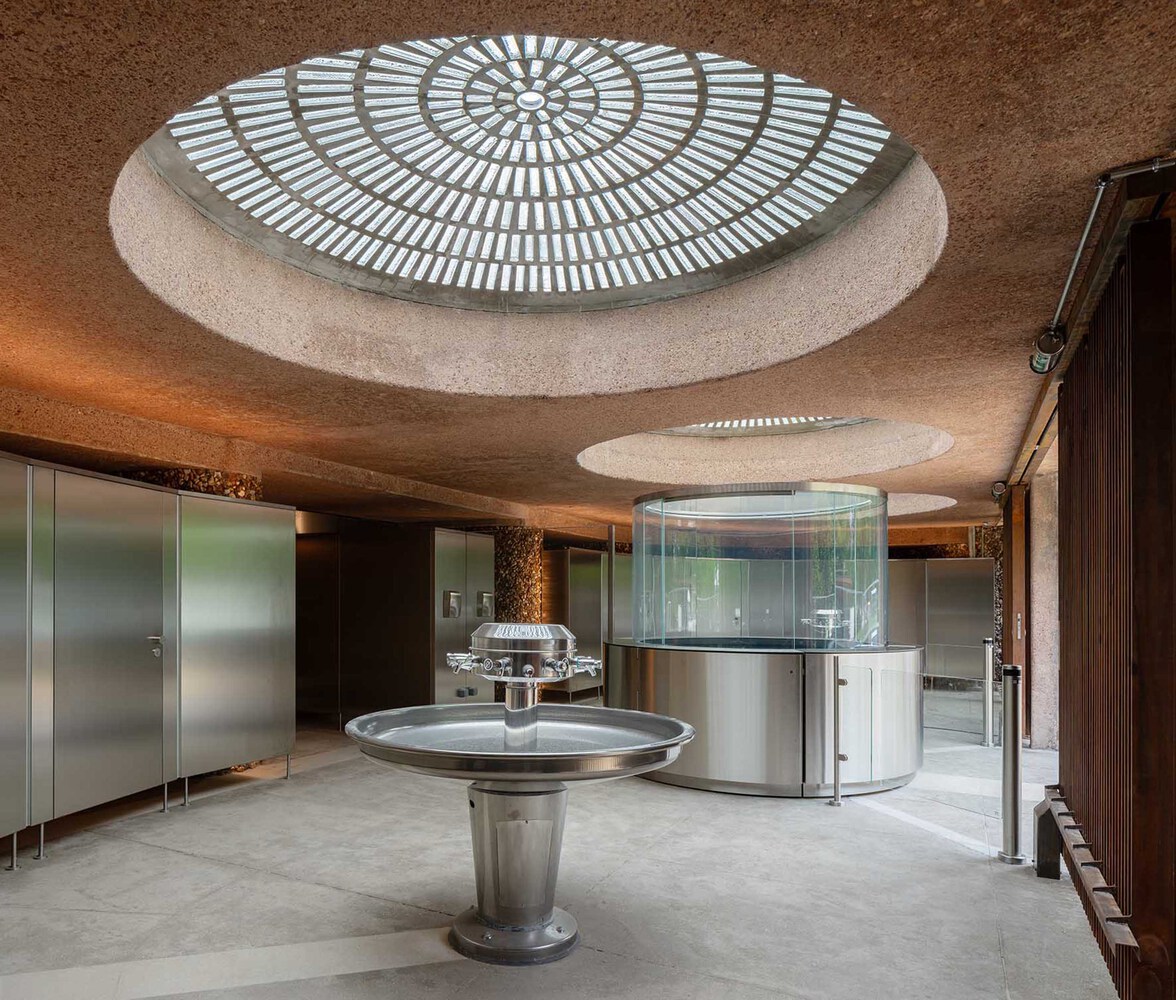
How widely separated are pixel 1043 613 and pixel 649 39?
31.7 ft

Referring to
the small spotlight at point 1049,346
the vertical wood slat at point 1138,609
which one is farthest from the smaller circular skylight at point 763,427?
the vertical wood slat at point 1138,609

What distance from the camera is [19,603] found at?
222 inches

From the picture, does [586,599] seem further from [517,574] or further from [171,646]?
[171,646]

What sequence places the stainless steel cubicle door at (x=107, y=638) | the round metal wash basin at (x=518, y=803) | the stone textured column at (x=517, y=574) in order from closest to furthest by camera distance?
the round metal wash basin at (x=518, y=803)
the stainless steel cubicle door at (x=107, y=638)
the stone textured column at (x=517, y=574)

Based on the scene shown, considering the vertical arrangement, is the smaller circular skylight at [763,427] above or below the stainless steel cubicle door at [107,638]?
above

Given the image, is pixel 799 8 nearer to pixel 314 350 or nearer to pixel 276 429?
pixel 314 350

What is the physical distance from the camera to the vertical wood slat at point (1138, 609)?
3225mm

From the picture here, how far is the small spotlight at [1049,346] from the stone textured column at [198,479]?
6.42 m

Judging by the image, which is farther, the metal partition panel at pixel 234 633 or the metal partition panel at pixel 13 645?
the metal partition panel at pixel 234 633

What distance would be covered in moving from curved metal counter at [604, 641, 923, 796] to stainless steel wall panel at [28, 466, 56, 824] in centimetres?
488

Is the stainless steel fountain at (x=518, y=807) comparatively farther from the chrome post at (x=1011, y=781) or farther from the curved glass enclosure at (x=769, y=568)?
the curved glass enclosure at (x=769, y=568)

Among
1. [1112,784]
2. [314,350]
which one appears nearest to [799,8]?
[1112,784]

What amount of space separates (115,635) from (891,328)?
223 inches

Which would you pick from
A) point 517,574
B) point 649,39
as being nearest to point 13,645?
point 649,39
